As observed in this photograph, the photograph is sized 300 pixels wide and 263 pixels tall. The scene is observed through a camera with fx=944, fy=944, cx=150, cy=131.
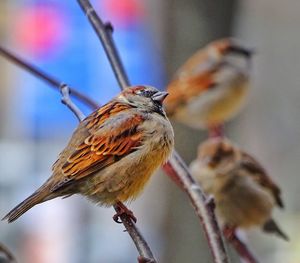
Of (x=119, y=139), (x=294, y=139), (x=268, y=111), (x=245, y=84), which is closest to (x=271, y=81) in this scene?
(x=268, y=111)

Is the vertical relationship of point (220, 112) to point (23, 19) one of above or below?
below

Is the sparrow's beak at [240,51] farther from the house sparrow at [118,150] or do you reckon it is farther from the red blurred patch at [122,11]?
the house sparrow at [118,150]

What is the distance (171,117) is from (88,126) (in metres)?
3.04

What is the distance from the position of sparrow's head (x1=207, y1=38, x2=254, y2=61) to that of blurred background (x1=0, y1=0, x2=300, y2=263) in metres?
1.02

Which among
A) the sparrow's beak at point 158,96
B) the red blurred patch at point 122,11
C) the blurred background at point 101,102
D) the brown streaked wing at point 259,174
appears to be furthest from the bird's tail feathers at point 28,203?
the red blurred patch at point 122,11

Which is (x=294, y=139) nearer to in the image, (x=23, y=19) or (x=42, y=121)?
(x=42, y=121)

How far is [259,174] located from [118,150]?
209 cm

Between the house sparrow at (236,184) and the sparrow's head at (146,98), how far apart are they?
1.66 meters

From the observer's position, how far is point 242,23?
34.0ft

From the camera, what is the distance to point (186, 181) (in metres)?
2.39

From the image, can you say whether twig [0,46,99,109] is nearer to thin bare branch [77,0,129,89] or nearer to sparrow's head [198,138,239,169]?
thin bare branch [77,0,129,89]

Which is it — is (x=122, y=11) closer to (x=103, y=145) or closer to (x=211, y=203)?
(x=103, y=145)

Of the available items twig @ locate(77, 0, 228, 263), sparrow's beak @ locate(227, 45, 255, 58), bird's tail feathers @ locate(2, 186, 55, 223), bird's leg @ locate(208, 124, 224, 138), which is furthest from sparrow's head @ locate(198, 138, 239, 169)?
bird's tail feathers @ locate(2, 186, 55, 223)

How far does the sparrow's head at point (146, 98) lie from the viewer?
8.62 feet
